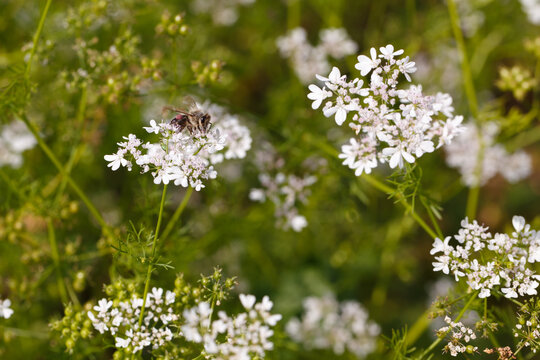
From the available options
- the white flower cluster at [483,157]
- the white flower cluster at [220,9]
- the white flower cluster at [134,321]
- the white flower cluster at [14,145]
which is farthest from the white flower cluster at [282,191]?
the white flower cluster at [220,9]

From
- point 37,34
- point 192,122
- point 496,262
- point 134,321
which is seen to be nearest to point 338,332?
point 496,262

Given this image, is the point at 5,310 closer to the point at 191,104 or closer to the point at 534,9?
the point at 191,104

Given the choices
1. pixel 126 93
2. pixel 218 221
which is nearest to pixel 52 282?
pixel 218 221

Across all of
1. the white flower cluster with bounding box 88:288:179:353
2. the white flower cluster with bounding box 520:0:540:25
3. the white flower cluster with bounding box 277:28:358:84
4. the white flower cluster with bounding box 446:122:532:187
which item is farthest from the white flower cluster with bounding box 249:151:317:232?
the white flower cluster with bounding box 520:0:540:25

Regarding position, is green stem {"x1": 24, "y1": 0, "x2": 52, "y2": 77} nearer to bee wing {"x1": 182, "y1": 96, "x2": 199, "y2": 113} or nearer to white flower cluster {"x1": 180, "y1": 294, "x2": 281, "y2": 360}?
bee wing {"x1": 182, "y1": 96, "x2": 199, "y2": 113}

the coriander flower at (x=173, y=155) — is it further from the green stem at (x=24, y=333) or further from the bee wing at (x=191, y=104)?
the green stem at (x=24, y=333)
